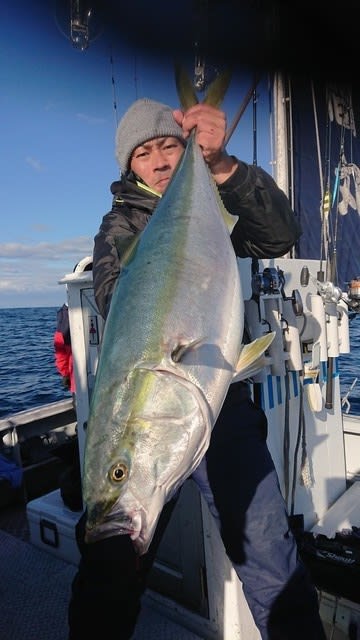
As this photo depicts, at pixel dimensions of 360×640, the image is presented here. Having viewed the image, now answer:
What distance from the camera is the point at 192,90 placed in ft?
5.62

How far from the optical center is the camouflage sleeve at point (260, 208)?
1675 mm

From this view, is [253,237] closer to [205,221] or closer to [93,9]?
[205,221]

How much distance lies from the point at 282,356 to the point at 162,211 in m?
1.29

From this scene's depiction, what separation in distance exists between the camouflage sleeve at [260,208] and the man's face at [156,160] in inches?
13.3

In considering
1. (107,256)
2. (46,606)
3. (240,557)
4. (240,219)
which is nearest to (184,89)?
(240,219)

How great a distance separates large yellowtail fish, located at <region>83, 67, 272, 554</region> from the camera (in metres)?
1.08

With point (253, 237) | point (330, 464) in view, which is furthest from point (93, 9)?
point (330, 464)

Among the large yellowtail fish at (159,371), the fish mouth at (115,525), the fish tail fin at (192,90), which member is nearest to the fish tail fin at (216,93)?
the fish tail fin at (192,90)

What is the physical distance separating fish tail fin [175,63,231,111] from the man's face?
0.82 ft

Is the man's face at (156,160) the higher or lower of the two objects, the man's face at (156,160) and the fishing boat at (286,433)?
the higher

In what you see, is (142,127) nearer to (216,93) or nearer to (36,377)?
(216,93)

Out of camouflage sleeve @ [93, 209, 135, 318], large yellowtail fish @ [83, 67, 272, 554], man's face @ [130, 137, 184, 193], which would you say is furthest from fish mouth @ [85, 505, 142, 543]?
man's face @ [130, 137, 184, 193]

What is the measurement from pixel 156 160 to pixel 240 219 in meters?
0.49

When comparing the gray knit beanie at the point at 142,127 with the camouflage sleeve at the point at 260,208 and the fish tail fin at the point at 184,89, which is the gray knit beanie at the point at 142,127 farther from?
the camouflage sleeve at the point at 260,208
